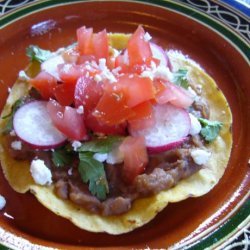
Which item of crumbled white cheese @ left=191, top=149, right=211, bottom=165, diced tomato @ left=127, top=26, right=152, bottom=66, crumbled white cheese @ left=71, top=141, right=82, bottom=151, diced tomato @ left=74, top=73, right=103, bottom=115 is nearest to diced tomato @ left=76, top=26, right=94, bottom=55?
diced tomato @ left=127, top=26, right=152, bottom=66

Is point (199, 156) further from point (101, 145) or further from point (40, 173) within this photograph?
point (40, 173)

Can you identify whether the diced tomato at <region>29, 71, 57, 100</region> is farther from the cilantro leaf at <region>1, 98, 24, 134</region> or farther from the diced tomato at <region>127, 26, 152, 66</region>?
the diced tomato at <region>127, 26, 152, 66</region>

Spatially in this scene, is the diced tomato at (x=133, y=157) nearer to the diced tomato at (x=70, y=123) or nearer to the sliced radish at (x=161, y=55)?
the diced tomato at (x=70, y=123)

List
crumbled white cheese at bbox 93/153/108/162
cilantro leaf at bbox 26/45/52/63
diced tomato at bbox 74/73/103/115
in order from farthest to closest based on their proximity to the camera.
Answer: cilantro leaf at bbox 26/45/52/63 → diced tomato at bbox 74/73/103/115 → crumbled white cheese at bbox 93/153/108/162

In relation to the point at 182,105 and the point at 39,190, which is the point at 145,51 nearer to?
the point at 182,105

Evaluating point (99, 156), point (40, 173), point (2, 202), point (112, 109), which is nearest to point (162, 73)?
point (112, 109)

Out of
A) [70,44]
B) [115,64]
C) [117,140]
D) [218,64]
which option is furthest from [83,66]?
[218,64]

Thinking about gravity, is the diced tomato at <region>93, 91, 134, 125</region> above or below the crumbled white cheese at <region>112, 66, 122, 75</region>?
below
